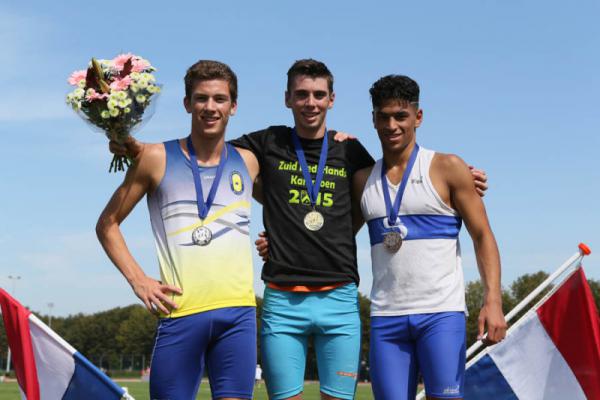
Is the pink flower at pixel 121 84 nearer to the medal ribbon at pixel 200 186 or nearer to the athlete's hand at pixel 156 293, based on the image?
the medal ribbon at pixel 200 186

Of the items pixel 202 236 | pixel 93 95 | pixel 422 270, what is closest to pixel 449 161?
pixel 422 270

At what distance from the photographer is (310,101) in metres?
6.27

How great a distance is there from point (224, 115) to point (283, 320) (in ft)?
5.05

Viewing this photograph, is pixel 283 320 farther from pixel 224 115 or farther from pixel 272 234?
pixel 224 115

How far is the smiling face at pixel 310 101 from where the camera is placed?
20.6 ft

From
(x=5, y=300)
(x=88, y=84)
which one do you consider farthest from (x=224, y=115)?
(x=5, y=300)

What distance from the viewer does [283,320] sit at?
605 centimetres

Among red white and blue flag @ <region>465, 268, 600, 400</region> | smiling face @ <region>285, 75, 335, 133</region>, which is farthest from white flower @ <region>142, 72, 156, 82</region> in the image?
red white and blue flag @ <region>465, 268, 600, 400</region>

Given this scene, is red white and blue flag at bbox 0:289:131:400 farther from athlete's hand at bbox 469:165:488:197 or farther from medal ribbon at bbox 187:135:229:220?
athlete's hand at bbox 469:165:488:197

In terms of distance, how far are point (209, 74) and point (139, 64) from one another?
48cm

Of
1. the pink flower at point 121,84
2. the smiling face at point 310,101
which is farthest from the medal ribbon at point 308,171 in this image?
the pink flower at point 121,84

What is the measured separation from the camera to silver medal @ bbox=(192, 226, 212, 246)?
5.50 meters

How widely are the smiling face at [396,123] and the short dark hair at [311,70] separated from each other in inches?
20.7

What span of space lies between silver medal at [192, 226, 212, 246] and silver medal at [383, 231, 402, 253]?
4.19 feet
